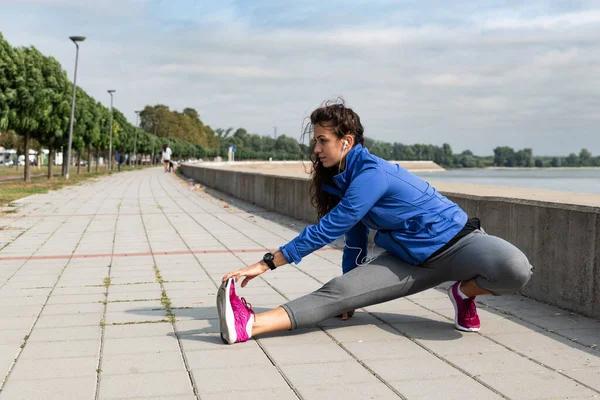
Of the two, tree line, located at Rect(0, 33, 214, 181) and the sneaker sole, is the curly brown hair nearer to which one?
the sneaker sole

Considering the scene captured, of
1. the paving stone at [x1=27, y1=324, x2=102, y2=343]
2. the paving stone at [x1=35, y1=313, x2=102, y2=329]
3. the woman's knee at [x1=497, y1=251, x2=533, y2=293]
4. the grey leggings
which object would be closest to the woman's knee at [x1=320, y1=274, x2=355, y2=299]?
the grey leggings

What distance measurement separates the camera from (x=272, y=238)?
10617 mm

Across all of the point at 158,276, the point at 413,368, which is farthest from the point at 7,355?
the point at 158,276

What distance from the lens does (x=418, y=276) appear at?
14.5 ft

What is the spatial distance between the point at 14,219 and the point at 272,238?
5618mm

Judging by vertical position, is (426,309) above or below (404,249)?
below

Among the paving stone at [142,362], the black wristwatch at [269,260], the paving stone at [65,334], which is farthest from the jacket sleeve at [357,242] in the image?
the paving stone at [65,334]

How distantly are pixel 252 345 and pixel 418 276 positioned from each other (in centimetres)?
109

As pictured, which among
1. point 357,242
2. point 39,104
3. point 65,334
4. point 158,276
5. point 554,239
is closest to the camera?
point 65,334

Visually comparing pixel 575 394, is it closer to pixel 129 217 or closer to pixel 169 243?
pixel 169 243

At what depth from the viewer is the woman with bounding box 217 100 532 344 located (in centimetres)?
417

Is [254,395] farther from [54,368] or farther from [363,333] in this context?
[363,333]

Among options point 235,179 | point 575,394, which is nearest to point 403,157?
point 235,179

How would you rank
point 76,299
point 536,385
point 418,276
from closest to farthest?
point 536,385, point 418,276, point 76,299
